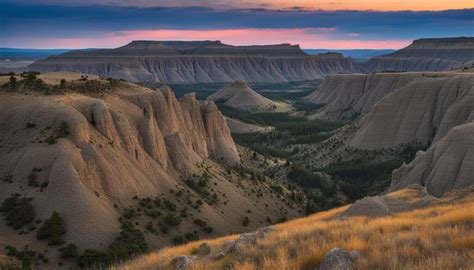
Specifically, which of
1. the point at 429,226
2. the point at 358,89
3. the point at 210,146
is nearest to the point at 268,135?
the point at 358,89

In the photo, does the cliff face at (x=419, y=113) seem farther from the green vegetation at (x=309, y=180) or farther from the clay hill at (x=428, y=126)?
the green vegetation at (x=309, y=180)

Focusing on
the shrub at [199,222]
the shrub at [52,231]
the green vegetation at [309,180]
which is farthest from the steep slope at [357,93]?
the shrub at [52,231]

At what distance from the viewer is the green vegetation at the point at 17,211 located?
32.1 meters

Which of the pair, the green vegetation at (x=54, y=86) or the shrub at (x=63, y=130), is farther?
the green vegetation at (x=54, y=86)

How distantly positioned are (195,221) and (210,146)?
28.8 m

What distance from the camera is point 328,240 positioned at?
1181 cm

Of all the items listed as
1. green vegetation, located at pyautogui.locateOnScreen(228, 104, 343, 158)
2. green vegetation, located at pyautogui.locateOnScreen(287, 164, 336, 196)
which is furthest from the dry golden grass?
green vegetation, located at pyautogui.locateOnScreen(228, 104, 343, 158)

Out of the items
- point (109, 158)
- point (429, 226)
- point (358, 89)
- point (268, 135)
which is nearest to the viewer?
point (429, 226)

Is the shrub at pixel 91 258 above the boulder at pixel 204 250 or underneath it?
underneath

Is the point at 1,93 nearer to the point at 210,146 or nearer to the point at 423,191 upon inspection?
the point at 210,146

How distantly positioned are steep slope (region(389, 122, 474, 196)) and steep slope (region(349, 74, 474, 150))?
1364 inches

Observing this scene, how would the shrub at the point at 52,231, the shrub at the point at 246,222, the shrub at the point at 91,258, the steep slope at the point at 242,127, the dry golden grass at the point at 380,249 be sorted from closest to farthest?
1. the dry golden grass at the point at 380,249
2. the shrub at the point at 91,258
3. the shrub at the point at 52,231
4. the shrub at the point at 246,222
5. the steep slope at the point at 242,127

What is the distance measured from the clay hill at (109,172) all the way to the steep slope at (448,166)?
1648 cm

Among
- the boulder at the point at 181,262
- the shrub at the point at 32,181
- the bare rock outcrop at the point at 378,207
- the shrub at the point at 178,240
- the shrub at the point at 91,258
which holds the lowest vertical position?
the shrub at the point at 178,240
